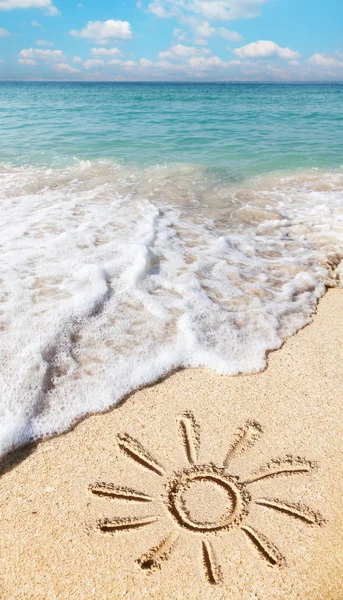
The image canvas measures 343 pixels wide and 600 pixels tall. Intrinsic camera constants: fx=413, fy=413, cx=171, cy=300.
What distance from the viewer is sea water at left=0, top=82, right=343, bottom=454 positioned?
276 cm

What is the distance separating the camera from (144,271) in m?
4.11

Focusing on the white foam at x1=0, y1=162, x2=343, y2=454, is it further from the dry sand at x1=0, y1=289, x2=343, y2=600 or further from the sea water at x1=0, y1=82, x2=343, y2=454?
the dry sand at x1=0, y1=289, x2=343, y2=600

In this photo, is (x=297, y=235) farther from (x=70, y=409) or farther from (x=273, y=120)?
(x=273, y=120)

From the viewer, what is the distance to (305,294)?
390cm

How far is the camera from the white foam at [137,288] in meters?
2.70

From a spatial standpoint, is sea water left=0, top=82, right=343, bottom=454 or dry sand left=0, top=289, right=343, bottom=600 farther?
sea water left=0, top=82, right=343, bottom=454

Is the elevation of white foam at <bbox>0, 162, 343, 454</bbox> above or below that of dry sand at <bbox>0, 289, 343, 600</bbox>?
above

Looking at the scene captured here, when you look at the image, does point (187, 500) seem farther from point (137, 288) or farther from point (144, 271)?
point (144, 271)

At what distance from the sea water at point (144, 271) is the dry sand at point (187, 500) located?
274 millimetres

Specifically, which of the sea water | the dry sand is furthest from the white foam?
the dry sand

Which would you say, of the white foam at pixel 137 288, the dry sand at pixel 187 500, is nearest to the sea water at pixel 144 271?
the white foam at pixel 137 288

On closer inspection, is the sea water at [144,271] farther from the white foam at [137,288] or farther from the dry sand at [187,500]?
the dry sand at [187,500]

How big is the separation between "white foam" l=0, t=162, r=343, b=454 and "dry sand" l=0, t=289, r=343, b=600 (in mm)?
266

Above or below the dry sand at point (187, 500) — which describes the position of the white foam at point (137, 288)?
above
